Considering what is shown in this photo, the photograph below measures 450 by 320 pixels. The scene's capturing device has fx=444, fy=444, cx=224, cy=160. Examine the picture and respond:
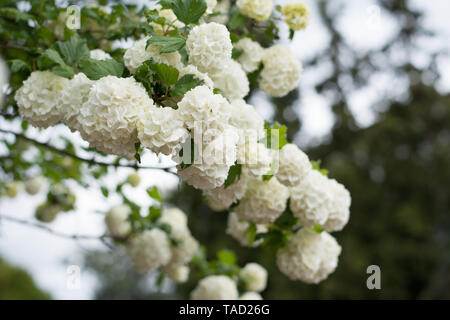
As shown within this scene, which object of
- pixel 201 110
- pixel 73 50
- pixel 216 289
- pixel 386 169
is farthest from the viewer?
pixel 386 169

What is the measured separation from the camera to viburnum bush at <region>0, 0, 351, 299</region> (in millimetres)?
1012

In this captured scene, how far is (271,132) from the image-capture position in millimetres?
1328

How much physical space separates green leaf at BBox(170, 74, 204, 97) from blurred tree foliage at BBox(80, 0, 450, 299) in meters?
5.59

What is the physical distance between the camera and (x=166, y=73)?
3.45ft

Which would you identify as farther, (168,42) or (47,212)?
(47,212)

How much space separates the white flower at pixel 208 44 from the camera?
1058 mm

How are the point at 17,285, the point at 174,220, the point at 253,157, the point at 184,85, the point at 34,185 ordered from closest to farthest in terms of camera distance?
the point at 184,85 < the point at 253,157 < the point at 174,220 < the point at 34,185 < the point at 17,285

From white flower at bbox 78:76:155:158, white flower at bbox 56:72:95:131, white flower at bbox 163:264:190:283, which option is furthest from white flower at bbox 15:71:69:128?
white flower at bbox 163:264:190:283

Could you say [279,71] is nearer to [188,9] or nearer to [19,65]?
[188,9]

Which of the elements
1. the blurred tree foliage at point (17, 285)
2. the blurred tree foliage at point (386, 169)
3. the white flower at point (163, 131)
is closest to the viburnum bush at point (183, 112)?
the white flower at point (163, 131)

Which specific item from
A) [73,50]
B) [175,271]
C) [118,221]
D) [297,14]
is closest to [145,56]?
[73,50]

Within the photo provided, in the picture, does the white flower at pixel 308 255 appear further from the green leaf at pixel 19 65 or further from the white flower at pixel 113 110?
the green leaf at pixel 19 65

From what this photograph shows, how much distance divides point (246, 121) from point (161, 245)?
3.38ft
